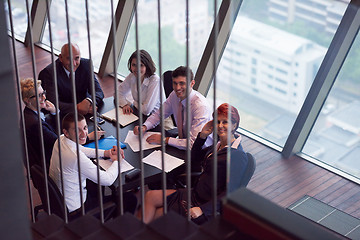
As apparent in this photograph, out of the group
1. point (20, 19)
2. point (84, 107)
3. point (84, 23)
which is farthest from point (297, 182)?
point (20, 19)

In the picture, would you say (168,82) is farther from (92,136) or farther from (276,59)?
(276,59)

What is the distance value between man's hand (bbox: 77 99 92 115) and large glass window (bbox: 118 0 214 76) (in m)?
1.16

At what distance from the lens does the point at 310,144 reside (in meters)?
5.04

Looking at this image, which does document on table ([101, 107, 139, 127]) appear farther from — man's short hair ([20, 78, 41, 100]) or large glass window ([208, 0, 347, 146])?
large glass window ([208, 0, 347, 146])

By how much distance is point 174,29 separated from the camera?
5590 mm

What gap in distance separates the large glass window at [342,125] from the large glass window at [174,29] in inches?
51.4

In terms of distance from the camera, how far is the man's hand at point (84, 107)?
4.32m

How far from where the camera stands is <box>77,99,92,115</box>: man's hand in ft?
14.2

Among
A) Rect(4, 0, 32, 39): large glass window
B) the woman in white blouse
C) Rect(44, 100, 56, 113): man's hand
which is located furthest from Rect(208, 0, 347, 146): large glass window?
Rect(4, 0, 32, 39): large glass window

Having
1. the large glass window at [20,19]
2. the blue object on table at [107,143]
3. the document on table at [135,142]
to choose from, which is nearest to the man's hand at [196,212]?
the document on table at [135,142]

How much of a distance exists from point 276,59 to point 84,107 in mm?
1740

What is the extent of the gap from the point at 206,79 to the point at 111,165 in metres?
1.92

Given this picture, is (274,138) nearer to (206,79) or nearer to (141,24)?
(206,79)

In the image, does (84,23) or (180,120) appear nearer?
(180,120)
